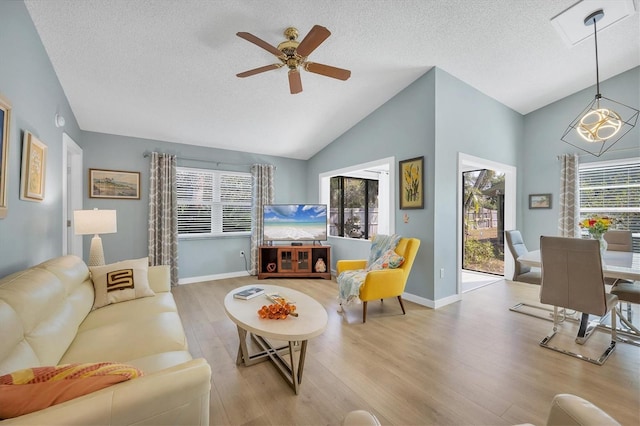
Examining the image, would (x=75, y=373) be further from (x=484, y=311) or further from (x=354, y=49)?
(x=484, y=311)

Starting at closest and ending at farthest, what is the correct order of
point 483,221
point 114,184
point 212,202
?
point 114,184
point 212,202
point 483,221

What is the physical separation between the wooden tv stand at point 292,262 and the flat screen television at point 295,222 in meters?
0.18

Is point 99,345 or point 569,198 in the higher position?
point 569,198

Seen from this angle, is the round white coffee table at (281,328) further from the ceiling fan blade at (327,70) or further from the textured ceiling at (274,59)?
the textured ceiling at (274,59)

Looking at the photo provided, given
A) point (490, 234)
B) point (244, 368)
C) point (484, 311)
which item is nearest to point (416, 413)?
point (244, 368)

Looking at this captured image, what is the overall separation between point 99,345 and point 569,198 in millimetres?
5958

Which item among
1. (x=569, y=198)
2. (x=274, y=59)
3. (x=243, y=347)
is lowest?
(x=243, y=347)

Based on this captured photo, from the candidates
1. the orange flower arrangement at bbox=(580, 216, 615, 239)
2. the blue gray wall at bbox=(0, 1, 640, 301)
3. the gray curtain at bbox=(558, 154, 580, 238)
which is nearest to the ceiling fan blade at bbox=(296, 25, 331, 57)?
the blue gray wall at bbox=(0, 1, 640, 301)

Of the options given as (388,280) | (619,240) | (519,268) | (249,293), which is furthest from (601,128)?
(249,293)

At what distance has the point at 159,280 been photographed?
264 cm

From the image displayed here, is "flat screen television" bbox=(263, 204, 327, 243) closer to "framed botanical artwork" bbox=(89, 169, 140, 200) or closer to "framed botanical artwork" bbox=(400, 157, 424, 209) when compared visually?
"framed botanical artwork" bbox=(400, 157, 424, 209)

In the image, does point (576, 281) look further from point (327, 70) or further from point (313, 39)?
point (313, 39)

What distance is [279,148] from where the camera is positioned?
5117 mm

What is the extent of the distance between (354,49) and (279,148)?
8.55ft
